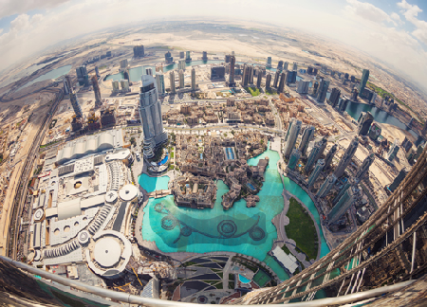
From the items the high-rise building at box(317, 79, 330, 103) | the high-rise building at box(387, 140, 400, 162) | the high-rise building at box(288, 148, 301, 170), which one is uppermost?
the high-rise building at box(317, 79, 330, 103)

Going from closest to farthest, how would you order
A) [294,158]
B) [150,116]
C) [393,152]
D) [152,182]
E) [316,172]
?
[316,172], [152,182], [294,158], [150,116], [393,152]

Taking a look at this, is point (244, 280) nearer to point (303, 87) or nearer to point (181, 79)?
point (181, 79)

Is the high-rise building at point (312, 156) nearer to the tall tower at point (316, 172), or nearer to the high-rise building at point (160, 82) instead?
the tall tower at point (316, 172)

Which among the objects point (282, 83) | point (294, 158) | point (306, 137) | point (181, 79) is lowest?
point (294, 158)

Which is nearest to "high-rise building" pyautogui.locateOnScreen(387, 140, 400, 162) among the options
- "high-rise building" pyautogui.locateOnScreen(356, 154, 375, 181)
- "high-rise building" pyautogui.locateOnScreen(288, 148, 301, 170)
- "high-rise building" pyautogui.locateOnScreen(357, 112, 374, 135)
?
"high-rise building" pyautogui.locateOnScreen(357, 112, 374, 135)

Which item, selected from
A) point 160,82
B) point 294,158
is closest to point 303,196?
point 294,158

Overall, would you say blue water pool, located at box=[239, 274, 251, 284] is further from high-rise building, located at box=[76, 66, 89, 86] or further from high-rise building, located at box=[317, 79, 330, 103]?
high-rise building, located at box=[76, 66, 89, 86]
